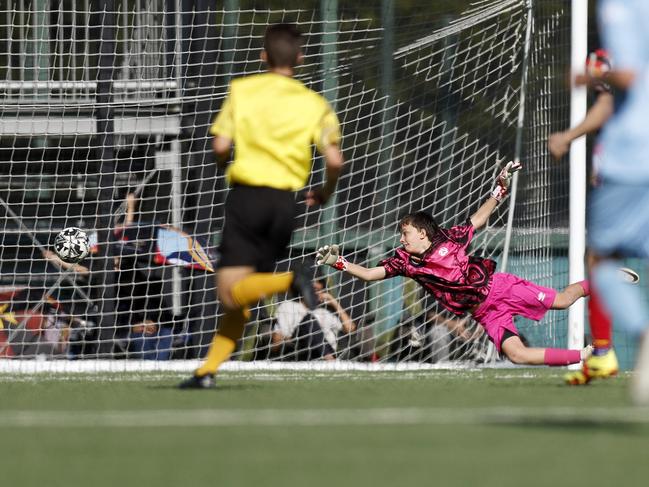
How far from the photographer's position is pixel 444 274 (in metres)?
7.95

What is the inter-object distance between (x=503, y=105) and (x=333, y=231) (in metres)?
1.69

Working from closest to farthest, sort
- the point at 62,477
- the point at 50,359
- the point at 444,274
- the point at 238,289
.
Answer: the point at 62,477 < the point at 238,289 < the point at 444,274 < the point at 50,359

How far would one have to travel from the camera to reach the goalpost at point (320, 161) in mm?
9531

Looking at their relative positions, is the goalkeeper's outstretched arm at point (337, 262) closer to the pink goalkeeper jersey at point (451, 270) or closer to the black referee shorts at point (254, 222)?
the pink goalkeeper jersey at point (451, 270)

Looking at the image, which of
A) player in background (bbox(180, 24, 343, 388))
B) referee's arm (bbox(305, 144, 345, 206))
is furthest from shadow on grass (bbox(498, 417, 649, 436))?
referee's arm (bbox(305, 144, 345, 206))

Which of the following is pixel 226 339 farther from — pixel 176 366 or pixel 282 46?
pixel 176 366

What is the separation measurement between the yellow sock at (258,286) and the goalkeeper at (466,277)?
1.86 metres

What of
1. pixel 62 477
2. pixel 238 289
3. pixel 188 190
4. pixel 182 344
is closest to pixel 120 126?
pixel 188 190

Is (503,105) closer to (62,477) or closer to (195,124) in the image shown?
(195,124)

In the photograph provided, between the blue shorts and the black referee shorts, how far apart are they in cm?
161

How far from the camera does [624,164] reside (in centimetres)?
483

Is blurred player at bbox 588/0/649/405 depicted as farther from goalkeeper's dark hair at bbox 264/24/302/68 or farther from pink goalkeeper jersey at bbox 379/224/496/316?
pink goalkeeper jersey at bbox 379/224/496/316

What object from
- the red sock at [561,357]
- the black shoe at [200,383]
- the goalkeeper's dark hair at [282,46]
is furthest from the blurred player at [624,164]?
the red sock at [561,357]

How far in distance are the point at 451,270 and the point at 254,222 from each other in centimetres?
222
